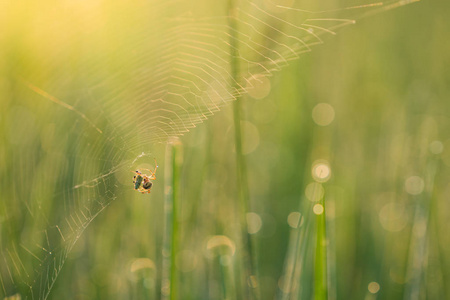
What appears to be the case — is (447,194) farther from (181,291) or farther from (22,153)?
(22,153)

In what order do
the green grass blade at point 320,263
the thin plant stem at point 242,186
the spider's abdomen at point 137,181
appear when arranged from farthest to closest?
the spider's abdomen at point 137,181
the thin plant stem at point 242,186
the green grass blade at point 320,263

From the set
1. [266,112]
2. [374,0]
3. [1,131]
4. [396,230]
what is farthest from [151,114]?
[374,0]

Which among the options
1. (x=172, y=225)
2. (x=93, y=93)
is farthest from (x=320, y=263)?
(x=93, y=93)

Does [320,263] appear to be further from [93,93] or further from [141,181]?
[93,93]

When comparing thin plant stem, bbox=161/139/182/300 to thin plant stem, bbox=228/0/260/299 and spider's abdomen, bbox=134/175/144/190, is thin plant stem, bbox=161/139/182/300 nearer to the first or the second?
thin plant stem, bbox=228/0/260/299

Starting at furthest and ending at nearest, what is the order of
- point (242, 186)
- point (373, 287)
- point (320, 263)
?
point (373, 287), point (242, 186), point (320, 263)

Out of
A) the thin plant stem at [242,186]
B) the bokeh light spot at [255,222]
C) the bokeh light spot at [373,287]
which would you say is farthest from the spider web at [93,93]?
the bokeh light spot at [373,287]

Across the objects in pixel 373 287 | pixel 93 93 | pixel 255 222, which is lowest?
pixel 373 287

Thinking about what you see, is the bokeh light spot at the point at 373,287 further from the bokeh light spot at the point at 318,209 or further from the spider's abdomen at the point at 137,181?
the spider's abdomen at the point at 137,181

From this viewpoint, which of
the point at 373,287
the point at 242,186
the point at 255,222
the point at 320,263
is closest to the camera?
the point at 320,263
